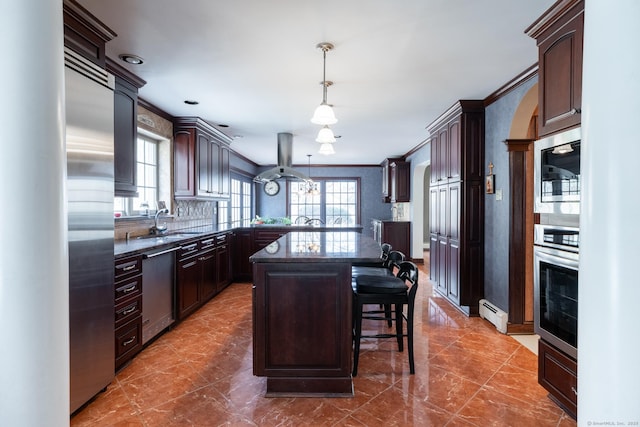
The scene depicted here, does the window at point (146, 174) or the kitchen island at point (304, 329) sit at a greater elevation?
the window at point (146, 174)

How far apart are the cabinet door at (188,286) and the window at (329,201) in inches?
234

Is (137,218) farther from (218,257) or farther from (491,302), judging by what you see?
(491,302)

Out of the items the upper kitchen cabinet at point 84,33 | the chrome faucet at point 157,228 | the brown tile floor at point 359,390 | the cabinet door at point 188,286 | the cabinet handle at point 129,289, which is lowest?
the brown tile floor at point 359,390

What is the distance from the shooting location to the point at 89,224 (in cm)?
211

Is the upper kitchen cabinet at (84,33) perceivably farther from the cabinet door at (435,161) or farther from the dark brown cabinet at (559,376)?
the cabinet door at (435,161)

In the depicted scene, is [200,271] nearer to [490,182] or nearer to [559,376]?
[490,182]

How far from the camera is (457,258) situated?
4145 mm

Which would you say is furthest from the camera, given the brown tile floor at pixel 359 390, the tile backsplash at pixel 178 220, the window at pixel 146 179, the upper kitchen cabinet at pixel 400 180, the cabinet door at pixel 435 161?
the upper kitchen cabinet at pixel 400 180

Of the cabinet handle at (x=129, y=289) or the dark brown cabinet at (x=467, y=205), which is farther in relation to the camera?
the dark brown cabinet at (x=467, y=205)

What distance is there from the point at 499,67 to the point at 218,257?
3997 millimetres

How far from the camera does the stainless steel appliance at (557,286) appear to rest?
196 centimetres

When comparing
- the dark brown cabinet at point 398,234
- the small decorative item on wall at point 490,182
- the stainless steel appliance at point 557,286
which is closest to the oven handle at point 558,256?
the stainless steel appliance at point 557,286

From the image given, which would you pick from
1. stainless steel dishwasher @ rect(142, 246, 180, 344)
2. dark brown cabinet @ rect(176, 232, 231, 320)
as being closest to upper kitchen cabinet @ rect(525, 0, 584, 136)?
stainless steel dishwasher @ rect(142, 246, 180, 344)
